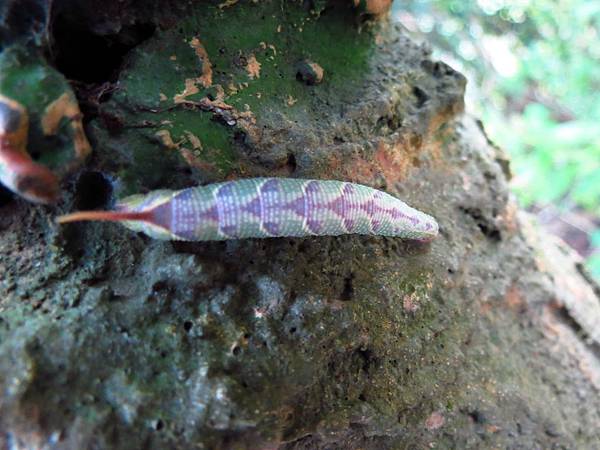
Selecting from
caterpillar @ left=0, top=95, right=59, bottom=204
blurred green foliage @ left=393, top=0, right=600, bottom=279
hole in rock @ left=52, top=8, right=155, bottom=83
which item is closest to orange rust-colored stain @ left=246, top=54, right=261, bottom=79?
hole in rock @ left=52, top=8, right=155, bottom=83

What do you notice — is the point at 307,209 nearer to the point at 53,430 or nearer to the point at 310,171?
the point at 310,171

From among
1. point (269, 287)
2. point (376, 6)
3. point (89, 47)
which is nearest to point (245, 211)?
point (269, 287)

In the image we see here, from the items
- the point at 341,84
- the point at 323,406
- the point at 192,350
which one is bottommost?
the point at 323,406

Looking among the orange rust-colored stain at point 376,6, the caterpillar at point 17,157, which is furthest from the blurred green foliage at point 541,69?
the caterpillar at point 17,157

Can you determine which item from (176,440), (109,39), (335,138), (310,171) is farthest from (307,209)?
(109,39)

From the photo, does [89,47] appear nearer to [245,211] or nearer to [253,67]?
[253,67]
